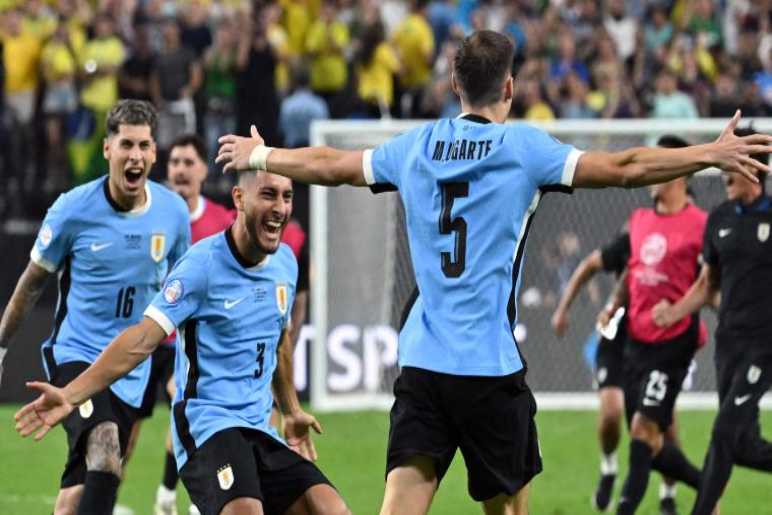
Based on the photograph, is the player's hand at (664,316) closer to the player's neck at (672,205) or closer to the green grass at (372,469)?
the player's neck at (672,205)

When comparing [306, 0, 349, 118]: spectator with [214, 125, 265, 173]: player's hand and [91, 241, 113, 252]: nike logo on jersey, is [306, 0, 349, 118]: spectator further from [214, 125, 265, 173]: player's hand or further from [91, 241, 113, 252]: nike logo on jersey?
[214, 125, 265, 173]: player's hand

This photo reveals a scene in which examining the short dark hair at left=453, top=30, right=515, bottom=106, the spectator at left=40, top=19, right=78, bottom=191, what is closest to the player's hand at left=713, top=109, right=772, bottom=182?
the short dark hair at left=453, top=30, right=515, bottom=106

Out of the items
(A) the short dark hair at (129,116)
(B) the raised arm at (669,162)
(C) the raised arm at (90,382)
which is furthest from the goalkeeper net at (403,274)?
(B) the raised arm at (669,162)

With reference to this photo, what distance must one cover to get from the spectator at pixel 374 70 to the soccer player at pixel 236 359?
1146cm

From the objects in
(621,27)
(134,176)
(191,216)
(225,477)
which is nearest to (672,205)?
(191,216)

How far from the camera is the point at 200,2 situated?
20.0m

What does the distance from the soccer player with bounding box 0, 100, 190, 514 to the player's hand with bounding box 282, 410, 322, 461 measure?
0.96 metres

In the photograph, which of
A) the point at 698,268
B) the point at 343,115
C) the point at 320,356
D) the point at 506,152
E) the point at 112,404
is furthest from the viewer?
the point at 343,115

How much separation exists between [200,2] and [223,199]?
4.22 m

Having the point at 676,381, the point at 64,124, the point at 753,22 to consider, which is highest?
the point at 753,22

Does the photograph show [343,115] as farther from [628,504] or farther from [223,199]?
[628,504]

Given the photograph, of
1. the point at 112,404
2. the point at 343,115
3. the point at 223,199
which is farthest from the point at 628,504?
the point at 343,115

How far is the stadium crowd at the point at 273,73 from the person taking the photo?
1861 cm

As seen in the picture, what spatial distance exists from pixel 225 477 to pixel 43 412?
100 cm
